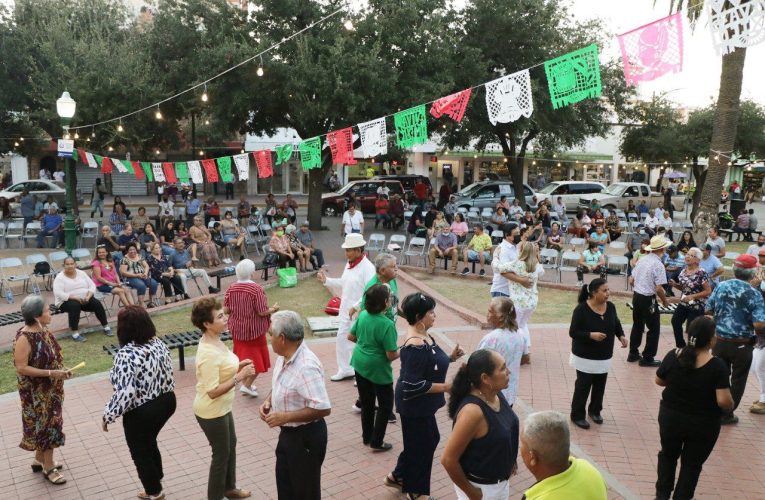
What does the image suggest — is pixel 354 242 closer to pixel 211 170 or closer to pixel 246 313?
pixel 246 313

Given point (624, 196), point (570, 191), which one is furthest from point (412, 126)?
point (624, 196)

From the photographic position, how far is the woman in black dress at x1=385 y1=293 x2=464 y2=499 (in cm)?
423

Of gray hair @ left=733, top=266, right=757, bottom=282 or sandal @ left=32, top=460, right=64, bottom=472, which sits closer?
sandal @ left=32, top=460, right=64, bottom=472

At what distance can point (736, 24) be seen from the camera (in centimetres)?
660

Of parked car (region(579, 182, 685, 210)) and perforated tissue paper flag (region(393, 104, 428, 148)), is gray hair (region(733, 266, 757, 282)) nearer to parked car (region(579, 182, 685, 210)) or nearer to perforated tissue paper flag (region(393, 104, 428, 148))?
perforated tissue paper flag (region(393, 104, 428, 148))

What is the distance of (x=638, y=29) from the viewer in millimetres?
8188

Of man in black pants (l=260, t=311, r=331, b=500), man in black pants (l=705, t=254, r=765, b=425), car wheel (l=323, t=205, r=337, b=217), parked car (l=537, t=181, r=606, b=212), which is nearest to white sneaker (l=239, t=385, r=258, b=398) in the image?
man in black pants (l=260, t=311, r=331, b=500)

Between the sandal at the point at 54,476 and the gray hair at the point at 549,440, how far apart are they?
414 cm

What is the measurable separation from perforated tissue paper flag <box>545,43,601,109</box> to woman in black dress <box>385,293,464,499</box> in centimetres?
598

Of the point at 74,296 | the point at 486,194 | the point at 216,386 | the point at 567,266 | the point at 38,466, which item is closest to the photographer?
the point at 216,386

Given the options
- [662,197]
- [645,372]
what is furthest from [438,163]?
[645,372]

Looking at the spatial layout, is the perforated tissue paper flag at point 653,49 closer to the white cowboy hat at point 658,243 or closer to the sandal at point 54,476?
the white cowboy hat at point 658,243

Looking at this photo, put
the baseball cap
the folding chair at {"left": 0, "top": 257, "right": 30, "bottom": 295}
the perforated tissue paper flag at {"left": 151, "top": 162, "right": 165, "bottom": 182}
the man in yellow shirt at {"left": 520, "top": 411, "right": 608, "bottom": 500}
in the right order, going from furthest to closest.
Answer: the perforated tissue paper flag at {"left": 151, "top": 162, "right": 165, "bottom": 182}, the folding chair at {"left": 0, "top": 257, "right": 30, "bottom": 295}, the baseball cap, the man in yellow shirt at {"left": 520, "top": 411, "right": 608, "bottom": 500}

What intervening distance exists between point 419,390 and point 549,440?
5.09 feet
